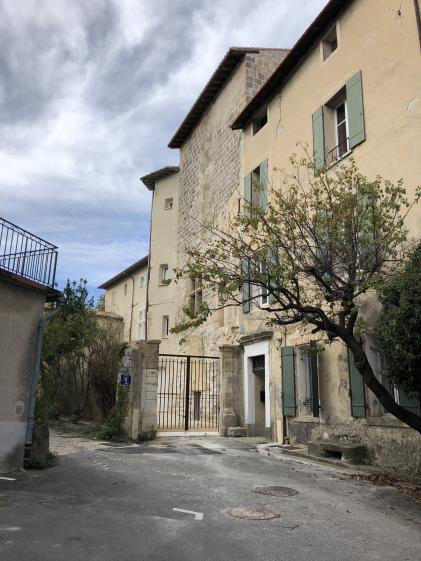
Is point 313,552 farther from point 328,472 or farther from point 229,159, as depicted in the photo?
point 229,159

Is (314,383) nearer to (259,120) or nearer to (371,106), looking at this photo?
(371,106)

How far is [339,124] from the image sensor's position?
12.3m

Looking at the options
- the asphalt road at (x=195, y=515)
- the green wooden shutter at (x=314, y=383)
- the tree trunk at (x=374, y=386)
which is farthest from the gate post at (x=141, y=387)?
the tree trunk at (x=374, y=386)

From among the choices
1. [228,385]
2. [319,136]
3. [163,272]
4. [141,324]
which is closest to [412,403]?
[319,136]

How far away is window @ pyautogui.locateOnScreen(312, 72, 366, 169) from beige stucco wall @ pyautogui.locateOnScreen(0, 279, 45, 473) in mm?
7291

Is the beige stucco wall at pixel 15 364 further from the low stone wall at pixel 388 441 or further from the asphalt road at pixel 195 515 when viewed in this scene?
the low stone wall at pixel 388 441

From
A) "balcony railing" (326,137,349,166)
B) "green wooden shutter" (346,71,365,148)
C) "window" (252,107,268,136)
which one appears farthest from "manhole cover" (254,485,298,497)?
"window" (252,107,268,136)

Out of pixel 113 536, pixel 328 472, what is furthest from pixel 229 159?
pixel 113 536

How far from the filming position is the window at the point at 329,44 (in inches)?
497

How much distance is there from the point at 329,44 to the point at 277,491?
11.2 meters

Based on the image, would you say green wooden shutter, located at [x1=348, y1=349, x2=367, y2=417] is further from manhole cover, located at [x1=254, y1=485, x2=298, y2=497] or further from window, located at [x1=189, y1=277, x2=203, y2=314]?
window, located at [x1=189, y1=277, x2=203, y2=314]

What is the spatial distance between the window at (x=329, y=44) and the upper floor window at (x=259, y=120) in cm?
347

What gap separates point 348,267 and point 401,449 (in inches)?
141

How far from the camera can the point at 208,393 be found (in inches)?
710
